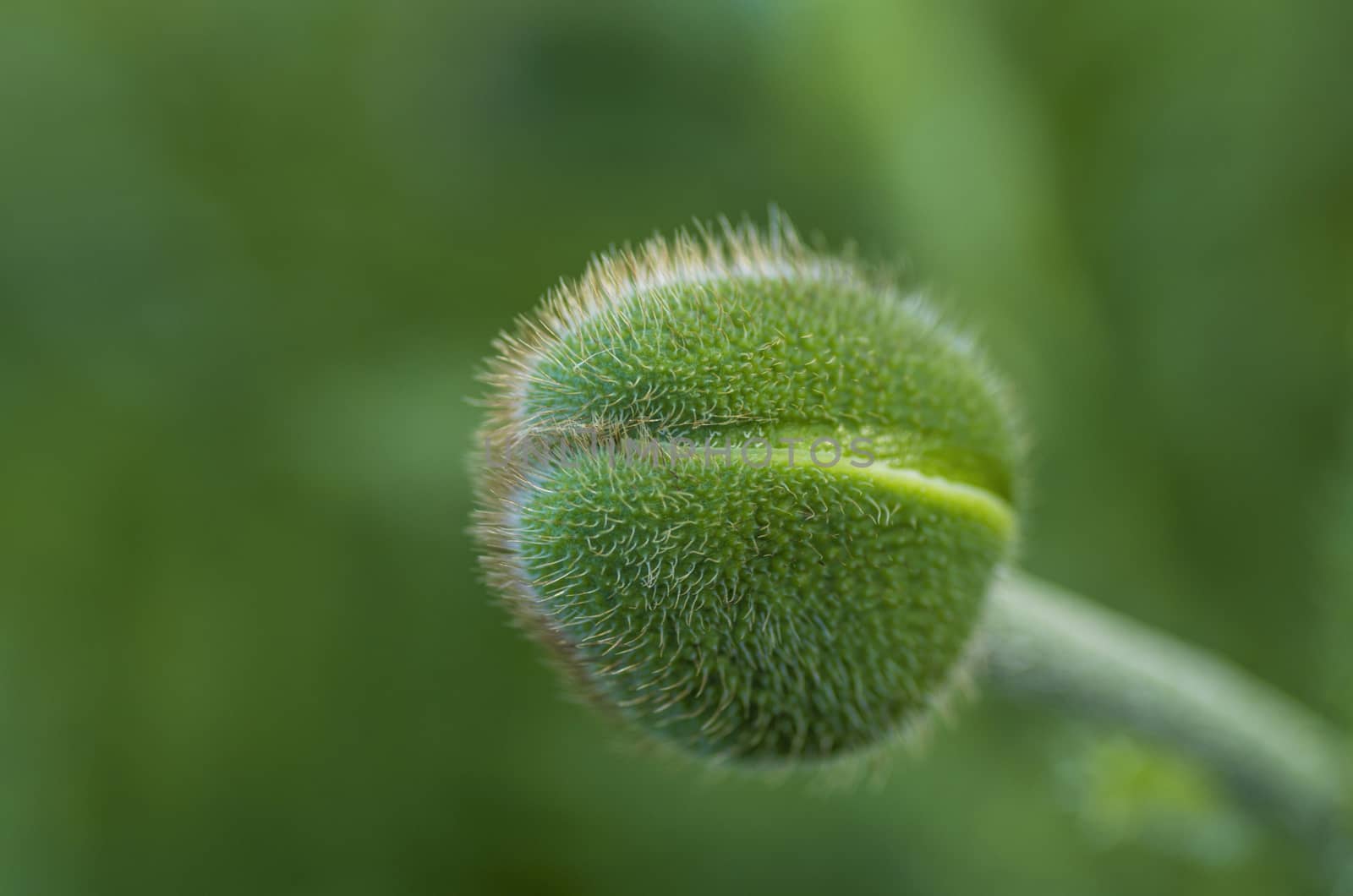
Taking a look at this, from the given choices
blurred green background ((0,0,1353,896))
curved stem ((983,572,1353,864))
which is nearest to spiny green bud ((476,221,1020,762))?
curved stem ((983,572,1353,864))

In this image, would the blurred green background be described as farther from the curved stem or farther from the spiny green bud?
the spiny green bud

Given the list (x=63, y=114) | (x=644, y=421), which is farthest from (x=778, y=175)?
(x=644, y=421)

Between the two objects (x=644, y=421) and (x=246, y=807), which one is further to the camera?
(x=246, y=807)

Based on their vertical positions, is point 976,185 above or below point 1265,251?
below

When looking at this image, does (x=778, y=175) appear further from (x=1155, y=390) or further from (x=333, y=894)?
(x=333, y=894)

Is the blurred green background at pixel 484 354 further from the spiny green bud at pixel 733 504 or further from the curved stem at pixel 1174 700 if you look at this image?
the spiny green bud at pixel 733 504

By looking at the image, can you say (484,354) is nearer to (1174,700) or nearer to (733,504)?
(1174,700)

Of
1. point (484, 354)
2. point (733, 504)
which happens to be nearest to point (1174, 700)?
point (733, 504)
